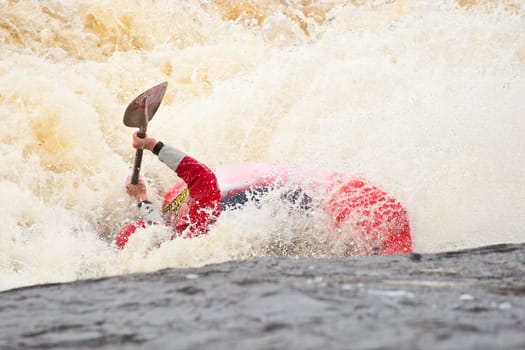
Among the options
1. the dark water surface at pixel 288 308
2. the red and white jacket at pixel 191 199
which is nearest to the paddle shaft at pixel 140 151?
the red and white jacket at pixel 191 199

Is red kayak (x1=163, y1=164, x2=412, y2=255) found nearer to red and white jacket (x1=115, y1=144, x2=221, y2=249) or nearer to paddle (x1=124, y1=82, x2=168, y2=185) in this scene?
red and white jacket (x1=115, y1=144, x2=221, y2=249)

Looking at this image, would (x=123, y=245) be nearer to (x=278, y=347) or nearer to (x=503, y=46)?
(x=278, y=347)

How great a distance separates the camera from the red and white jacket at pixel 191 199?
4.26 m

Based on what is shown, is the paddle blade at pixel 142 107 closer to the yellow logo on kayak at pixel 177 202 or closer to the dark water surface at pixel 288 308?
the yellow logo on kayak at pixel 177 202

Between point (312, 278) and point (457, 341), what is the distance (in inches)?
35.4

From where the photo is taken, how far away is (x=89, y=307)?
2582 mm

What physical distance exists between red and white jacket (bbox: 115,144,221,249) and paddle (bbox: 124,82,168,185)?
28 centimetres

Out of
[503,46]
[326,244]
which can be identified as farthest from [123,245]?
[503,46]

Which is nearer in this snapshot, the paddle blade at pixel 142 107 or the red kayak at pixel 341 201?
the red kayak at pixel 341 201

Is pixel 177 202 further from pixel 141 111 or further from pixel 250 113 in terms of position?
pixel 250 113

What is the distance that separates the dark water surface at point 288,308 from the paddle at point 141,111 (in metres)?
1.60

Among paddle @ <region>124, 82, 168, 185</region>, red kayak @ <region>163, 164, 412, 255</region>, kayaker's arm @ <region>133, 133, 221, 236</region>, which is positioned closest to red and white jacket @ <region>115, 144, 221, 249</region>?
kayaker's arm @ <region>133, 133, 221, 236</region>

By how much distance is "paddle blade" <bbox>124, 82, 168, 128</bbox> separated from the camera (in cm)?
465

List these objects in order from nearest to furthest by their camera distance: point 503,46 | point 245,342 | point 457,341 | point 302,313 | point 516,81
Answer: point 457,341 < point 245,342 < point 302,313 < point 516,81 < point 503,46
